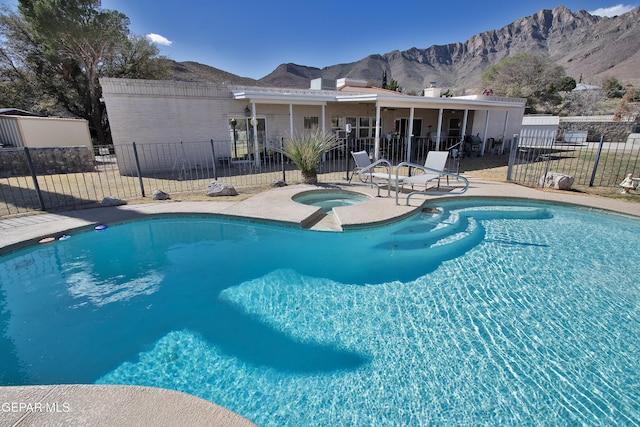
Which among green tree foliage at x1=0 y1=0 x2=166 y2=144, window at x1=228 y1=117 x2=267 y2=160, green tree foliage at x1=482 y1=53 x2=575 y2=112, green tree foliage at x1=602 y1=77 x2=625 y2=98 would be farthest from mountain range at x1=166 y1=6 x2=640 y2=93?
window at x1=228 y1=117 x2=267 y2=160

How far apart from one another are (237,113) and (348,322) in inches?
510

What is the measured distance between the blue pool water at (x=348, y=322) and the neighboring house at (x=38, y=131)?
12.0 m

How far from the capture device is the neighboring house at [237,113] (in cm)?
1216

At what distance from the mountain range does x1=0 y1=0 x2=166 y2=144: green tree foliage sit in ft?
163

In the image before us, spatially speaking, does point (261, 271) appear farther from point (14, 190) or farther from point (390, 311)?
point (14, 190)

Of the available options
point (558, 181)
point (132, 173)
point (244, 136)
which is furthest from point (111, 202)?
point (558, 181)

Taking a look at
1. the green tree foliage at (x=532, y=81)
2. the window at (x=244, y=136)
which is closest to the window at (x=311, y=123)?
the window at (x=244, y=136)

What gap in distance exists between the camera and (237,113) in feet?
47.2

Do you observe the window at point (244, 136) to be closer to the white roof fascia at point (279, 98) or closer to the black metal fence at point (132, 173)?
the black metal fence at point (132, 173)

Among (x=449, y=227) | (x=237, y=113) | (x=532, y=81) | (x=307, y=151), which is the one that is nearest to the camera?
(x=449, y=227)

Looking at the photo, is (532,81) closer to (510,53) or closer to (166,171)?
(166,171)

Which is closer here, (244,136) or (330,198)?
(330,198)

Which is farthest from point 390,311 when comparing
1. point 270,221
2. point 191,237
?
point 191,237

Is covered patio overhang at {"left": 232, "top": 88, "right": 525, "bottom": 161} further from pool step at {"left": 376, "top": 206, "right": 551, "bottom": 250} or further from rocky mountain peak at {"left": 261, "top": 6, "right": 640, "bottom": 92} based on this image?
rocky mountain peak at {"left": 261, "top": 6, "right": 640, "bottom": 92}
